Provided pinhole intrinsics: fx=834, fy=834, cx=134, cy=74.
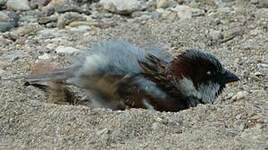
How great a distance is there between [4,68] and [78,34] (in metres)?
0.79

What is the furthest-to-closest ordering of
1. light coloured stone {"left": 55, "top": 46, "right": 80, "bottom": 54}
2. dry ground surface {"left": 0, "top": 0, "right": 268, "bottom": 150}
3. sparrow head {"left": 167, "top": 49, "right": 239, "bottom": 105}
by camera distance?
light coloured stone {"left": 55, "top": 46, "right": 80, "bottom": 54} < sparrow head {"left": 167, "top": 49, "right": 239, "bottom": 105} < dry ground surface {"left": 0, "top": 0, "right": 268, "bottom": 150}

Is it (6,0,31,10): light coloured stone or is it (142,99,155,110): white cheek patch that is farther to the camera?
(6,0,31,10): light coloured stone

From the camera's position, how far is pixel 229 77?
176 inches

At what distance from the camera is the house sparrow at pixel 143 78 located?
171 inches

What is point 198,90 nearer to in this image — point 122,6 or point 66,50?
point 66,50

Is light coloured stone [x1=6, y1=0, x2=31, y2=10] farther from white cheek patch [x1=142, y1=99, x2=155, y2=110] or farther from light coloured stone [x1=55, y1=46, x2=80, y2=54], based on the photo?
white cheek patch [x1=142, y1=99, x2=155, y2=110]

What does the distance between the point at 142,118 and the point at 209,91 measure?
0.72m

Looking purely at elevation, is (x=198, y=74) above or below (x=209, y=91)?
above

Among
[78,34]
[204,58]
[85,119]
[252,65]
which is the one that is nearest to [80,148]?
[85,119]

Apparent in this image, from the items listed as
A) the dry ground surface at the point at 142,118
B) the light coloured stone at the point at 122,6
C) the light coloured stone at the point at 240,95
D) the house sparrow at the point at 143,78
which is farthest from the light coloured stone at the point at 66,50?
the light coloured stone at the point at 240,95

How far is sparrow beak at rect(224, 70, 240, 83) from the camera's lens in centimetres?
446

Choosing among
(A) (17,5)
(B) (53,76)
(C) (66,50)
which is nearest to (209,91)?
(B) (53,76)

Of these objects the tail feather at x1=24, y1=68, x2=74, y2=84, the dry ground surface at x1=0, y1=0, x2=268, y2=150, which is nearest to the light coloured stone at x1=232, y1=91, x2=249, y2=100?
the dry ground surface at x1=0, y1=0, x2=268, y2=150

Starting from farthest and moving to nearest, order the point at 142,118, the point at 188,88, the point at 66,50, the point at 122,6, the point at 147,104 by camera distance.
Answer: the point at 122,6 → the point at 66,50 → the point at 188,88 → the point at 147,104 → the point at 142,118
